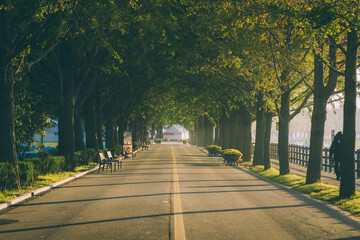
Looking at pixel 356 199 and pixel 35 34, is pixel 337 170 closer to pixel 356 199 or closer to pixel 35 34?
pixel 356 199

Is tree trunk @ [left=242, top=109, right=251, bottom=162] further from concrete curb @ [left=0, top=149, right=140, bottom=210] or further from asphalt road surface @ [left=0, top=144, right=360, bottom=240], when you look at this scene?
asphalt road surface @ [left=0, top=144, right=360, bottom=240]

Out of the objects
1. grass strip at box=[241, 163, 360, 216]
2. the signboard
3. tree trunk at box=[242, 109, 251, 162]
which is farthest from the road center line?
the signboard

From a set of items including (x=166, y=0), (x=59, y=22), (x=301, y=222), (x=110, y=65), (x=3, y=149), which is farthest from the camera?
(x=110, y=65)

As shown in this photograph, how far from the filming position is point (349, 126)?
41.7 feet

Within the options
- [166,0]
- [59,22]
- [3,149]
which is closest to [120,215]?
[3,149]

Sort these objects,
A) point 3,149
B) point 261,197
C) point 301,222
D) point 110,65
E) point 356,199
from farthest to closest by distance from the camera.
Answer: point 110,65 < point 3,149 < point 261,197 < point 356,199 < point 301,222

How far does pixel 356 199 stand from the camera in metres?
12.3

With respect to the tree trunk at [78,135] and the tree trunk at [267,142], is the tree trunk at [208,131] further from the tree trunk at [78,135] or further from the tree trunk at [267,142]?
the tree trunk at [78,135]

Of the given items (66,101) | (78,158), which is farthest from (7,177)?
(78,158)

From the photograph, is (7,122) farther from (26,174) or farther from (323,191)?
(323,191)

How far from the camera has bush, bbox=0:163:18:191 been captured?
13.5 meters

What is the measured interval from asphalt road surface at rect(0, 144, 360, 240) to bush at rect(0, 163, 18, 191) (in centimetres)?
114

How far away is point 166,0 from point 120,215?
12.4m

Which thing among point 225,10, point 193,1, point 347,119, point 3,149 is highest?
point 193,1
